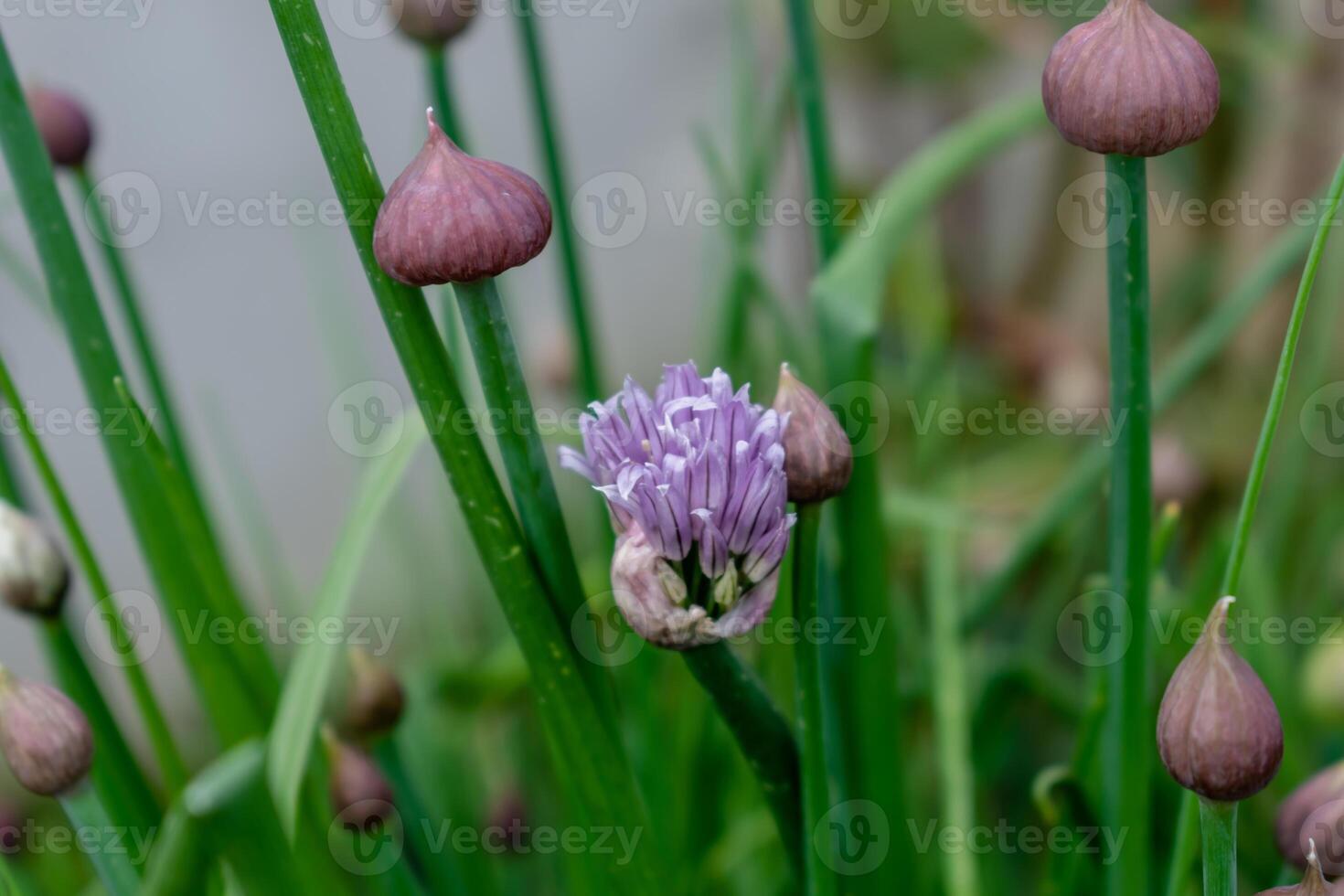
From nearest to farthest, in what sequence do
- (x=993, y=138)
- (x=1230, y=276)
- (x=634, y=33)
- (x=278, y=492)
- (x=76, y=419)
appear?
(x=993, y=138) → (x=76, y=419) → (x=1230, y=276) → (x=278, y=492) → (x=634, y=33)

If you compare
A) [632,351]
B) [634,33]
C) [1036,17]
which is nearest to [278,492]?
[632,351]

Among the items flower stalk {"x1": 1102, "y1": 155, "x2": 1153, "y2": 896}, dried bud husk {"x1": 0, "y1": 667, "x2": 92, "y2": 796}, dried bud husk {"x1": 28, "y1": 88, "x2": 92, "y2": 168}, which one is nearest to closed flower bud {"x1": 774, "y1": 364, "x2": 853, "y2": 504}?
flower stalk {"x1": 1102, "y1": 155, "x2": 1153, "y2": 896}

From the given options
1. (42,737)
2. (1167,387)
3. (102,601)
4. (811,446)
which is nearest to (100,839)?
(42,737)

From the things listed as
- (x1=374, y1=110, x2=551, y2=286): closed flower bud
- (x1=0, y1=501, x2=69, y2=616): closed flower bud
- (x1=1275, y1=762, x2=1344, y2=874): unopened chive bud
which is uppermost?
(x1=374, y1=110, x2=551, y2=286): closed flower bud

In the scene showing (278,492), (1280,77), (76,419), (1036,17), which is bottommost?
(278,492)

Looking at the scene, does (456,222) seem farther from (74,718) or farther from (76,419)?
(76,419)

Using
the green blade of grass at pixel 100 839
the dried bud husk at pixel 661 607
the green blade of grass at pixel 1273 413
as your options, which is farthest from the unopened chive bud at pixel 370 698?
the green blade of grass at pixel 1273 413

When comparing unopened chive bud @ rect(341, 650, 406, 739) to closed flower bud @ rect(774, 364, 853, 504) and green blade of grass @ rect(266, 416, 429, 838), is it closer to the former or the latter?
green blade of grass @ rect(266, 416, 429, 838)
